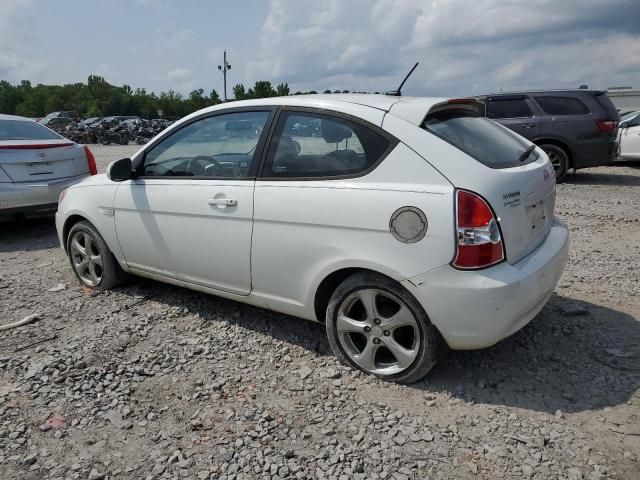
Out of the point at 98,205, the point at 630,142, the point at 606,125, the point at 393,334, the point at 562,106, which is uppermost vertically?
the point at 562,106

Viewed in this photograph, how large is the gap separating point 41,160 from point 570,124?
8942 mm

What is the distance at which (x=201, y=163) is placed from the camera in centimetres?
377

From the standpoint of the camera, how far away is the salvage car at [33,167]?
20.3 feet

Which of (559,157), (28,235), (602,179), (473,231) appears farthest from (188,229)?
(602,179)

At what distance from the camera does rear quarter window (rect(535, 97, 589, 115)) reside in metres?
9.78

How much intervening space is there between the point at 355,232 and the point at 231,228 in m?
0.95

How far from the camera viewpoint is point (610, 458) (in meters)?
2.40

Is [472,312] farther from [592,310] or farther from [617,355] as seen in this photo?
[592,310]

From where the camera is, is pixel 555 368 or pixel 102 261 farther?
pixel 102 261

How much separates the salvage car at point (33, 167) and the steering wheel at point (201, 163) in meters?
3.54

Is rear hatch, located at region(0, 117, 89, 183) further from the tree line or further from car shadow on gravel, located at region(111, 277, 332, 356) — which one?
the tree line

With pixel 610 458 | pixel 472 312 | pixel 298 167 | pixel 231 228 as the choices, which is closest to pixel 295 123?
pixel 298 167

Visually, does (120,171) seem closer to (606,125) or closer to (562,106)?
(562,106)

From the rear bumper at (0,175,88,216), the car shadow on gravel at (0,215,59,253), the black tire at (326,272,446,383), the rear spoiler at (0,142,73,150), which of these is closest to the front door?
the black tire at (326,272,446,383)
